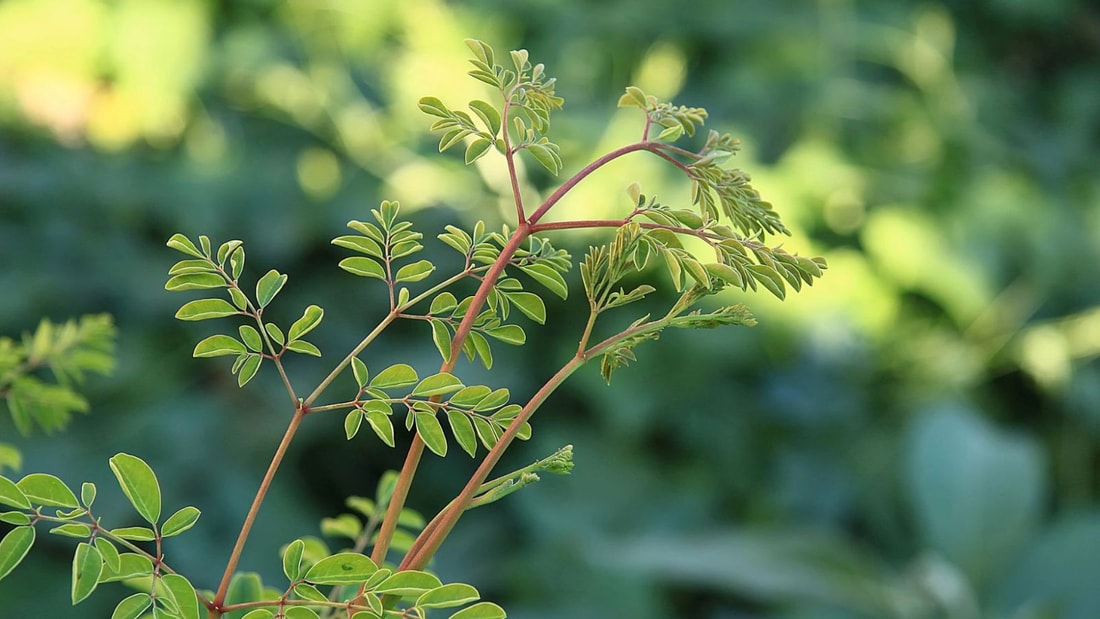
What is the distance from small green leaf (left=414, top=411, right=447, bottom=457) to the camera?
0.23 m

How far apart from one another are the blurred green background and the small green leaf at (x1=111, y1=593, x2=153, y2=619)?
2.71 feet

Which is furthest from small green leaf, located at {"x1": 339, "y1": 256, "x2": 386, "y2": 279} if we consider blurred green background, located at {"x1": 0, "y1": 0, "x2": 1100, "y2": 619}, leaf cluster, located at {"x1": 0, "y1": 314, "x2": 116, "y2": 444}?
blurred green background, located at {"x1": 0, "y1": 0, "x2": 1100, "y2": 619}

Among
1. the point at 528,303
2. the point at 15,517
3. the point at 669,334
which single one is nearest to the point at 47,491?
the point at 15,517

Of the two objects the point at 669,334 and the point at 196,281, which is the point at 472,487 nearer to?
the point at 196,281

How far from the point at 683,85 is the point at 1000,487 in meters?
0.76

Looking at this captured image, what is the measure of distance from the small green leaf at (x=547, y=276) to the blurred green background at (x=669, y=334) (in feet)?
2.64

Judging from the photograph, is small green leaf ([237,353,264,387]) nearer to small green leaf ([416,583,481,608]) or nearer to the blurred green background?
small green leaf ([416,583,481,608])

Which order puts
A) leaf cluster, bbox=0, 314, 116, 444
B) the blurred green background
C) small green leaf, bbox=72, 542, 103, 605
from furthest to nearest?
the blurred green background
leaf cluster, bbox=0, 314, 116, 444
small green leaf, bbox=72, 542, 103, 605

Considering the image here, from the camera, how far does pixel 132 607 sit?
0.71 ft

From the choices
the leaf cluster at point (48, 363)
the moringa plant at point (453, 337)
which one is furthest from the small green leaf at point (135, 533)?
the leaf cluster at point (48, 363)

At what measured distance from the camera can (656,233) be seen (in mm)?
232

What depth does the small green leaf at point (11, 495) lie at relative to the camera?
208 millimetres

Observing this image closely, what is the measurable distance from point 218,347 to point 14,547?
2.3 inches

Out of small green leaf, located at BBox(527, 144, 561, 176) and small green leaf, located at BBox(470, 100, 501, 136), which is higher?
small green leaf, located at BBox(470, 100, 501, 136)
